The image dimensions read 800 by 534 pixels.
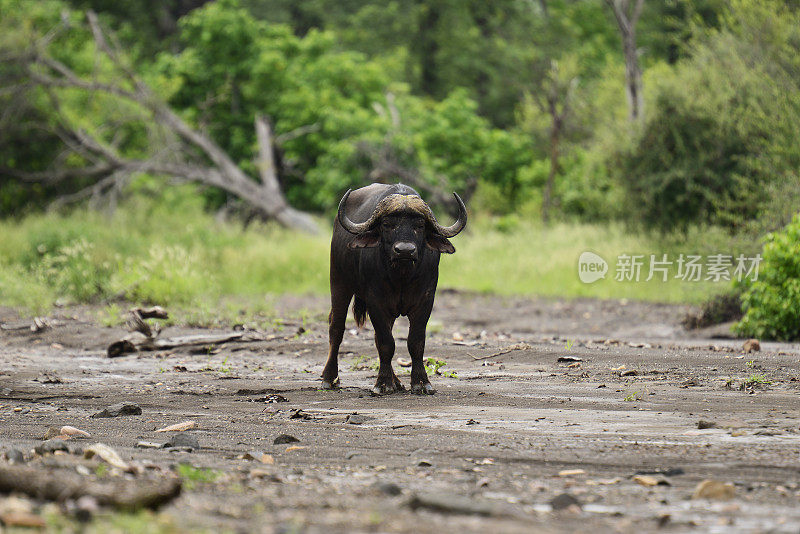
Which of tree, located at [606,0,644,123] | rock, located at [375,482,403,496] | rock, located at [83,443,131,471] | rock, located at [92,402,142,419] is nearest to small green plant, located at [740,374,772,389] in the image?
rock, located at [375,482,403,496]

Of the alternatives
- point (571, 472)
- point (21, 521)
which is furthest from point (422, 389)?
point (21, 521)

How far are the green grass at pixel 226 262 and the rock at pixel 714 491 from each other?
10976 millimetres

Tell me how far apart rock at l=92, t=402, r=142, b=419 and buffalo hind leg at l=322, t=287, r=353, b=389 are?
1882mm

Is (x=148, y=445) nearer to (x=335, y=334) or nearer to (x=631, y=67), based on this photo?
(x=335, y=334)

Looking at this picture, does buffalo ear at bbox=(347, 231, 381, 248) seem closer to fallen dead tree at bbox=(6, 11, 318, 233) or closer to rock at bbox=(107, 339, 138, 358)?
rock at bbox=(107, 339, 138, 358)

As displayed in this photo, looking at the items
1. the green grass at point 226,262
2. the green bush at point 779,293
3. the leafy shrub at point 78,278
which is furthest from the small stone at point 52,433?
the leafy shrub at point 78,278

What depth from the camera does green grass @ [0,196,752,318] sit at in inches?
685

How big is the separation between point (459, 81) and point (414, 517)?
4203cm

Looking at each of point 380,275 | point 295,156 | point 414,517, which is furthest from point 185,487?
point 295,156

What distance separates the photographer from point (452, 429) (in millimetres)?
6867

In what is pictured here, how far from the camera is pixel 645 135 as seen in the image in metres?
24.6

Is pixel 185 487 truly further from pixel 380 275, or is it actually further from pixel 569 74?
pixel 569 74

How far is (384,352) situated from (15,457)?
3740 mm

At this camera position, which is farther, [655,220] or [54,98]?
[54,98]
